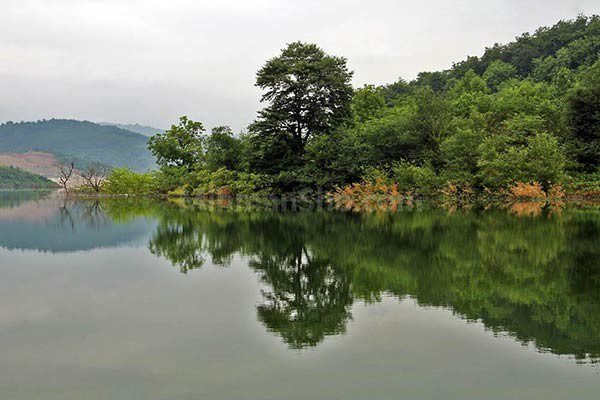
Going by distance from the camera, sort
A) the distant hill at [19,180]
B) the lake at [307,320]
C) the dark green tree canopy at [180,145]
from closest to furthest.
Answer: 1. the lake at [307,320]
2. the dark green tree canopy at [180,145]
3. the distant hill at [19,180]

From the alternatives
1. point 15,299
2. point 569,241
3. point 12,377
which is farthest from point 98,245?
point 569,241

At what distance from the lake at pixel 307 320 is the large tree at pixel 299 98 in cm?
2449

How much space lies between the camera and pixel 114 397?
4.44 m

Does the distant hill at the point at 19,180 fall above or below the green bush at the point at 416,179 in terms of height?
below

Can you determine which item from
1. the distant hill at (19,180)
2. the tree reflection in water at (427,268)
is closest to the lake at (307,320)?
the tree reflection in water at (427,268)

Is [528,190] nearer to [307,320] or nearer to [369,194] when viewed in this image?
[369,194]

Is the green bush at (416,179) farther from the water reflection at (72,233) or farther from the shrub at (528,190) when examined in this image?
the water reflection at (72,233)

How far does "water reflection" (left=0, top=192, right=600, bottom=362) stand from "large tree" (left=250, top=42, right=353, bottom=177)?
63.7 feet

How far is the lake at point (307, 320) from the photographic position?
15.4ft

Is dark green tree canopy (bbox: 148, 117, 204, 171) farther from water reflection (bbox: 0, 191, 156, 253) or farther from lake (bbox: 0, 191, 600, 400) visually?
lake (bbox: 0, 191, 600, 400)

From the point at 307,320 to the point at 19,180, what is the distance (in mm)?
130434

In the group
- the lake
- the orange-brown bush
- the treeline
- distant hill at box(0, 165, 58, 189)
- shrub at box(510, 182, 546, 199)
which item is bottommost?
distant hill at box(0, 165, 58, 189)

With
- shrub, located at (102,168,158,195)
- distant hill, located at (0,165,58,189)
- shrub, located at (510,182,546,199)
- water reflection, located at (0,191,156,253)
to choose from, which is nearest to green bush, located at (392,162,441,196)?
shrub, located at (510,182,546,199)

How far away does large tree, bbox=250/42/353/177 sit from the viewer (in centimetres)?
3694
